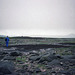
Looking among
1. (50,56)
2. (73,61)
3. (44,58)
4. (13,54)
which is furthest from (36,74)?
(13,54)

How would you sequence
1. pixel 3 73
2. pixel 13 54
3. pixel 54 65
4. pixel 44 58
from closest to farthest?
pixel 3 73
pixel 54 65
pixel 44 58
pixel 13 54

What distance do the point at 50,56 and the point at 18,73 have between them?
15.8 ft

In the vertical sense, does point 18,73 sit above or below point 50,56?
below

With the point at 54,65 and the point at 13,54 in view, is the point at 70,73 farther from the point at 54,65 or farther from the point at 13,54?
the point at 13,54

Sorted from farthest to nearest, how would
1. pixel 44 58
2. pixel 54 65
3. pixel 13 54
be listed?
pixel 13 54 < pixel 44 58 < pixel 54 65

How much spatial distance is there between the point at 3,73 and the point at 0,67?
527 millimetres

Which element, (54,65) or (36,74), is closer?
(36,74)

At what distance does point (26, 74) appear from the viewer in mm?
7930

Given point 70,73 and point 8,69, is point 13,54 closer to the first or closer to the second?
point 8,69


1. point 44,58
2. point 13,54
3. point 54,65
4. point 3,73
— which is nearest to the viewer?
point 3,73

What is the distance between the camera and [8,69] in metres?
8.03

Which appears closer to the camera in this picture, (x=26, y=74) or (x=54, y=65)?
(x=26, y=74)

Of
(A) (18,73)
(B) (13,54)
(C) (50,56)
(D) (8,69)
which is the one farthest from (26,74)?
(B) (13,54)

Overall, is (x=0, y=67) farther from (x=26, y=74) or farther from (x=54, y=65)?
(x=54, y=65)
